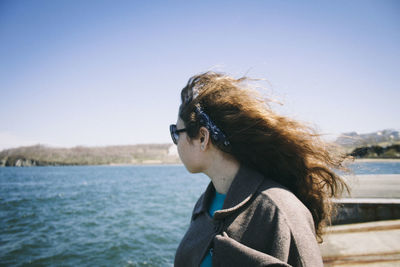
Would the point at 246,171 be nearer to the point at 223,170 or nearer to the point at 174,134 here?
the point at 223,170

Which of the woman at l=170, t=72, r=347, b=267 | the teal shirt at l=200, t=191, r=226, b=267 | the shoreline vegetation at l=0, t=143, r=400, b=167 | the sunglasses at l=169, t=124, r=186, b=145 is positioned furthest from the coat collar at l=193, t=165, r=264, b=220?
the shoreline vegetation at l=0, t=143, r=400, b=167

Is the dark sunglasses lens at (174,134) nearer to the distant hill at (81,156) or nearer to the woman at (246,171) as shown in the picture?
the woman at (246,171)

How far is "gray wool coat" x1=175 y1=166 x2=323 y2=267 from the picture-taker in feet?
3.70

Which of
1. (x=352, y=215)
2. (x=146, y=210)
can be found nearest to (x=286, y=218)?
(x=352, y=215)

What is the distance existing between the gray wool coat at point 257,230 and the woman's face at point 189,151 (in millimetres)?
388

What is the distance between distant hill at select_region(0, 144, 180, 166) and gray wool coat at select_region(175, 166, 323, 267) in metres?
126

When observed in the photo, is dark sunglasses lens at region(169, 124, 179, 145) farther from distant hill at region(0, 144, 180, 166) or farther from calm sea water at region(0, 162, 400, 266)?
distant hill at region(0, 144, 180, 166)

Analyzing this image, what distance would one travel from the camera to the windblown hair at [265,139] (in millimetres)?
1546

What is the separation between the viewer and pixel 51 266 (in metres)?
8.23

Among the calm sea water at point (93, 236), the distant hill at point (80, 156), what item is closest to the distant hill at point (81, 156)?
the distant hill at point (80, 156)

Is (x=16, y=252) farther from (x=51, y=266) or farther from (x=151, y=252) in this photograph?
(x=151, y=252)

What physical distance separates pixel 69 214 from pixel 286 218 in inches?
839

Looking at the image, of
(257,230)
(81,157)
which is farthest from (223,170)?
(81,157)

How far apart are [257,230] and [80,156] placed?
165m
